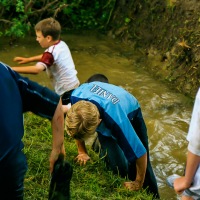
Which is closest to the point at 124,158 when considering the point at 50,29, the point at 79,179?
the point at 79,179

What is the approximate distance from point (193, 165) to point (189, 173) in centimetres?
7

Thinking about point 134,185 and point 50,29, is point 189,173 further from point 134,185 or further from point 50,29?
point 50,29

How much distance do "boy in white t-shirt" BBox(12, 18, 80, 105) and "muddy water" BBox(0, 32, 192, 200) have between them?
1324mm

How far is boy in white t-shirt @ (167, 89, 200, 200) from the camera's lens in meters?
2.45

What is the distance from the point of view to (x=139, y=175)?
386 centimetres

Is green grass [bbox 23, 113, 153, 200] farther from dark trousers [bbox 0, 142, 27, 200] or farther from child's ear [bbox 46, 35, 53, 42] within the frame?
child's ear [bbox 46, 35, 53, 42]

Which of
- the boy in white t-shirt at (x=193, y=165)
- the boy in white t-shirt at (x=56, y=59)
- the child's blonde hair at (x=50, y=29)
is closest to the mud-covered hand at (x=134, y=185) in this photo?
the boy in white t-shirt at (x=193, y=165)

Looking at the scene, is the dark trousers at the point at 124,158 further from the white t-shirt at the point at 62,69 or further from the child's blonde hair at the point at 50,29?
the child's blonde hair at the point at 50,29

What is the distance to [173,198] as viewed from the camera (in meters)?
4.82

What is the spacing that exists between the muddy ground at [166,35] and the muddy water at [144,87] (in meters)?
0.17

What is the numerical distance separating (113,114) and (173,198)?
1.75 metres

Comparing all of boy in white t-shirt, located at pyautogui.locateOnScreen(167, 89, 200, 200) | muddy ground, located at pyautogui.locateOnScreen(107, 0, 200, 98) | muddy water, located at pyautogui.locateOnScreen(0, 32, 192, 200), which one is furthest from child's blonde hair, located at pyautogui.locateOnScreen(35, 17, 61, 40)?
boy in white t-shirt, located at pyautogui.locateOnScreen(167, 89, 200, 200)

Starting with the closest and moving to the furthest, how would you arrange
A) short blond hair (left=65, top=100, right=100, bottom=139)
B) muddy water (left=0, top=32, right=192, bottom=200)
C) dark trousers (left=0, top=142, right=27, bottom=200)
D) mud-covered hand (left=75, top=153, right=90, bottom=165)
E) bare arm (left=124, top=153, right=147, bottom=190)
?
dark trousers (left=0, top=142, right=27, bottom=200), short blond hair (left=65, top=100, right=100, bottom=139), bare arm (left=124, top=153, right=147, bottom=190), mud-covered hand (left=75, top=153, right=90, bottom=165), muddy water (left=0, top=32, right=192, bottom=200)

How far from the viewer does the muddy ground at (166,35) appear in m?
6.74
